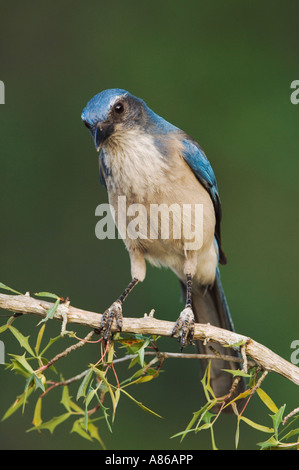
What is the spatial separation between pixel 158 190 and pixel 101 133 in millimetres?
395

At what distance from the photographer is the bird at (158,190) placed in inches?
118

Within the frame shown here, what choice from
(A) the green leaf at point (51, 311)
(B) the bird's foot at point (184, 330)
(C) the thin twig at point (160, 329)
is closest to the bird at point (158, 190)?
(B) the bird's foot at point (184, 330)

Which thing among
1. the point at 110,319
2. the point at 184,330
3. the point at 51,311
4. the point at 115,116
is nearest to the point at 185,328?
the point at 184,330

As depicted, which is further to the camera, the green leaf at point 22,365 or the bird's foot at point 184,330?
the bird's foot at point 184,330

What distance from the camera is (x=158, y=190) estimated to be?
123 inches

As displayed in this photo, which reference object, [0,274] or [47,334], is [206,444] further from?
[0,274]

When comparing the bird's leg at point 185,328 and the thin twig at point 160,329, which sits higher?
the bird's leg at point 185,328

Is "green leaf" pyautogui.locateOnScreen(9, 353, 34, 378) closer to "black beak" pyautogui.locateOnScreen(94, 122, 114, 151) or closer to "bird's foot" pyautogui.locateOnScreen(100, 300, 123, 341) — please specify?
"bird's foot" pyautogui.locateOnScreen(100, 300, 123, 341)

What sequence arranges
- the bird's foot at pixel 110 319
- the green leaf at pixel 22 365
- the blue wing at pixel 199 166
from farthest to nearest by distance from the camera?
the blue wing at pixel 199 166 < the bird's foot at pixel 110 319 < the green leaf at pixel 22 365

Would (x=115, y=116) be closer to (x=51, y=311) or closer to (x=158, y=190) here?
(x=158, y=190)

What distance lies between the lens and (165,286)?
196 inches

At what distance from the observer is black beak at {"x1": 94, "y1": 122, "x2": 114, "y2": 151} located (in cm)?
293

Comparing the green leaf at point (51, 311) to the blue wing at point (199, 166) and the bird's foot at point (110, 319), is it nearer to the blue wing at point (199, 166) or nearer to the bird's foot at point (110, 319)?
the bird's foot at point (110, 319)

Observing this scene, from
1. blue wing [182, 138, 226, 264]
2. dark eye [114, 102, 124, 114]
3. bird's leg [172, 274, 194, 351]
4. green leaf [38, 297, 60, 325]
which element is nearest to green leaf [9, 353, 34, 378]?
green leaf [38, 297, 60, 325]
